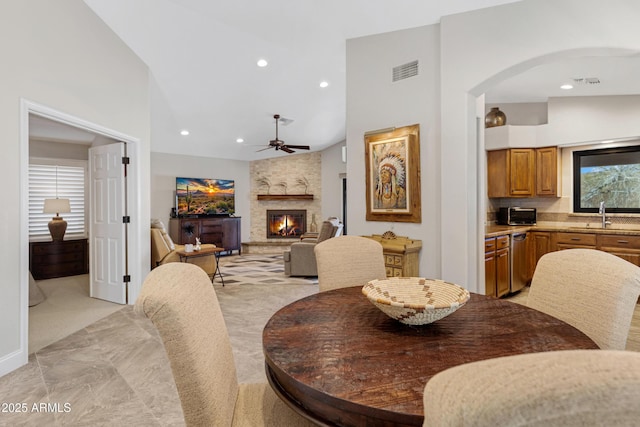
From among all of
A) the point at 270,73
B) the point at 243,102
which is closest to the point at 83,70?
the point at 270,73

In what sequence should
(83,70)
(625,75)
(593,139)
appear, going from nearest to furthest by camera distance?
(83,70) → (625,75) → (593,139)

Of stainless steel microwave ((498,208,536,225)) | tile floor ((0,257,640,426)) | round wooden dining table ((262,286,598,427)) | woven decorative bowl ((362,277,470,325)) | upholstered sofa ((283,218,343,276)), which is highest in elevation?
stainless steel microwave ((498,208,536,225))

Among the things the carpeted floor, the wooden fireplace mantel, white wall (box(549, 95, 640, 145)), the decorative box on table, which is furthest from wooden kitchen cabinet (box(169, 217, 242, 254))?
white wall (box(549, 95, 640, 145))

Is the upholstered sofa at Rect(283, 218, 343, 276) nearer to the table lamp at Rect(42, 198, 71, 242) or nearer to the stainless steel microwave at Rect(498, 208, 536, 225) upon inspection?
the stainless steel microwave at Rect(498, 208, 536, 225)

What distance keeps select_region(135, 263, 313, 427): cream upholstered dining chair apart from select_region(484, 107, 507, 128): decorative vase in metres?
5.05

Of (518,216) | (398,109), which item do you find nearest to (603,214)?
(518,216)

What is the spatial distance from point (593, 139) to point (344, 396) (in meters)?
5.45

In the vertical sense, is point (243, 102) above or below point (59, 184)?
above

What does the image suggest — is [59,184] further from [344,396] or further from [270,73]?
Result: [344,396]

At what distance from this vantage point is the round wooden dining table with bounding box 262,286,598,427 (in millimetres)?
844

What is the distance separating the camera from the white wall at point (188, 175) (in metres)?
8.11

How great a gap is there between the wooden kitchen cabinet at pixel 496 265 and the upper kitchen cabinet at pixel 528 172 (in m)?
1.12

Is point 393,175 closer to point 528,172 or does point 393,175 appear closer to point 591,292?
point 591,292

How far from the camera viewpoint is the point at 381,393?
2.80ft
